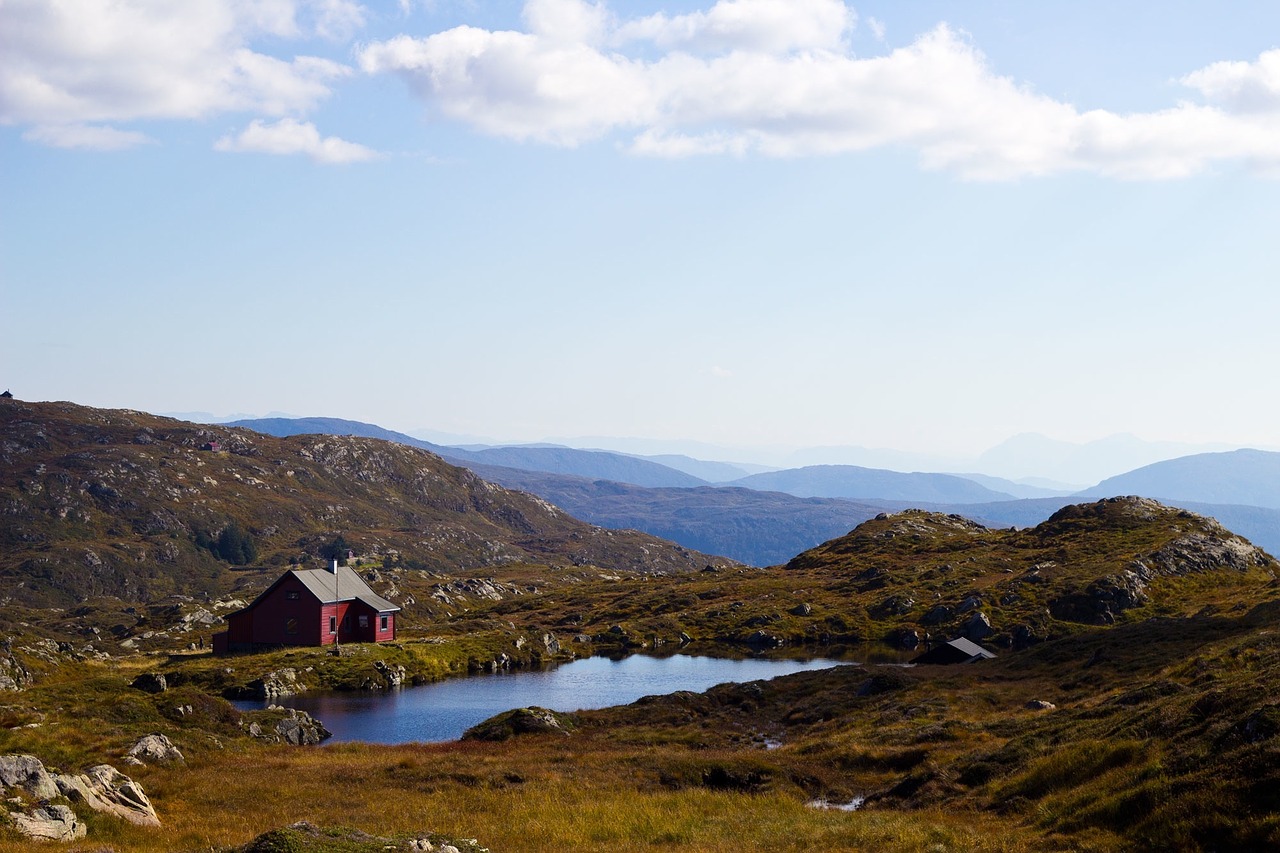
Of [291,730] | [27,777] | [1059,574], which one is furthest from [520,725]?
[1059,574]

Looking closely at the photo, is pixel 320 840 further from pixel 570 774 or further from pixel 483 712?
pixel 483 712

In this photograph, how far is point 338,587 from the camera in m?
114

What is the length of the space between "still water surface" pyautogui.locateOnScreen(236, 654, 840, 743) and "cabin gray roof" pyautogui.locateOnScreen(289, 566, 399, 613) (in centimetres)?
1739

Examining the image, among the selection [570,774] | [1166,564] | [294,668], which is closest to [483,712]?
[294,668]

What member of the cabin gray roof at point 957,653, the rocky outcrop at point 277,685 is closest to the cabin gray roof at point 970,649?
the cabin gray roof at point 957,653

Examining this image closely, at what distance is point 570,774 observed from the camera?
44906mm

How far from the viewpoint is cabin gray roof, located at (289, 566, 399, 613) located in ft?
360

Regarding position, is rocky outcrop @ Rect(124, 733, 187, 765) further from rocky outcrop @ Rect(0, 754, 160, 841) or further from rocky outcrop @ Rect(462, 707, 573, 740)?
rocky outcrop @ Rect(462, 707, 573, 740)

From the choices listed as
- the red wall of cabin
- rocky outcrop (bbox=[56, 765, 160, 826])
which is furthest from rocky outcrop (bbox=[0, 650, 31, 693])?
rocky outcrop (bbox=[56, 765, 160, 826])

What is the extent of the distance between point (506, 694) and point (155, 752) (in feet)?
167

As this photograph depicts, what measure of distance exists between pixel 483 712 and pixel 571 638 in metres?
50.6

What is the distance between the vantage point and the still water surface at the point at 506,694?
250ft

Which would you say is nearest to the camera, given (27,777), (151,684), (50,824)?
(50,824)

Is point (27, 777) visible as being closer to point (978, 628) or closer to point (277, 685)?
point (277, 685)
